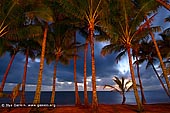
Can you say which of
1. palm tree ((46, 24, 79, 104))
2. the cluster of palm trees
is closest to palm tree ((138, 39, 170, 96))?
the cluster of palm trees

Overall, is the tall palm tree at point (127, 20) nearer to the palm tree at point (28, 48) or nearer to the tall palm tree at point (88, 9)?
the tall palm tree at point (88, 9)

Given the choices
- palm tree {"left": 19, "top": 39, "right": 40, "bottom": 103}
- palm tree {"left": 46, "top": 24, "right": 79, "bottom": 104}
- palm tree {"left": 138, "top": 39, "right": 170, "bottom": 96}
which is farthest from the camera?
palm tree {"left": 138, "top": 39, "right": 170, "bottom": 96}

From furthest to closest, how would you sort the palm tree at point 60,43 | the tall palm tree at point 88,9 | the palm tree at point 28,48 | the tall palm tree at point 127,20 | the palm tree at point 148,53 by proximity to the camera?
the palm tree at point 148,53
the palm tree at point 28,48
the palm tree at point 60,43
the tall palm tree at point 127,20
the tall palm tree at point 88,9

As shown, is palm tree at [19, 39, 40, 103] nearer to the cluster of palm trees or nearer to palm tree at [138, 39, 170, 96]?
the cluster of palm trees

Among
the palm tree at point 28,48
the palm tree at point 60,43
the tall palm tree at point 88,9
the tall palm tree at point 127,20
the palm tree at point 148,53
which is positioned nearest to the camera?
A: the tall palm tree at point 88,9

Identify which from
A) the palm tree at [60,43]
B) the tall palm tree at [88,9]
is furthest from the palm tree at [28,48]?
the tall palm tree at [88,9]

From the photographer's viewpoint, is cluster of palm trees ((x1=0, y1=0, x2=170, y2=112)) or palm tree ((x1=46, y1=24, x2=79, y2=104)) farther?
palm tree ((x1=46, y1=24, x2=79, y2=104))

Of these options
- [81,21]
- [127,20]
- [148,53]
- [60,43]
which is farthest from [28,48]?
[148,53]

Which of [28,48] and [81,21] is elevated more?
[81,21]

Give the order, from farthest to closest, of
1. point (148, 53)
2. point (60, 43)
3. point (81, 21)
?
point (148, 53) < point (60, 43) < point (81, 21)

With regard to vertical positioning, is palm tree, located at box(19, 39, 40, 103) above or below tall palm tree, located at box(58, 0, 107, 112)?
below

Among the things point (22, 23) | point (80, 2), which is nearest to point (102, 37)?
point (80, 2)

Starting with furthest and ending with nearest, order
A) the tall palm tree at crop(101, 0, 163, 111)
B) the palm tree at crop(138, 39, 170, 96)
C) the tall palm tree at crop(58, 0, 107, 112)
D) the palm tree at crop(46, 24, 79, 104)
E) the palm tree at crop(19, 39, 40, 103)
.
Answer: the palm tree at crop(138, 39, 170, 96) → the palm tree at crop(19, 39, 40, 103) → the palm tree at crop(46, 24, 79, 104) → the tall palm tree at crop(101, 0, 163, 111) → the tall palm tree at crop(58, 0, 107, 112)

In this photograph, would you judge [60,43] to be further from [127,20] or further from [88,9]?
[127,20]
